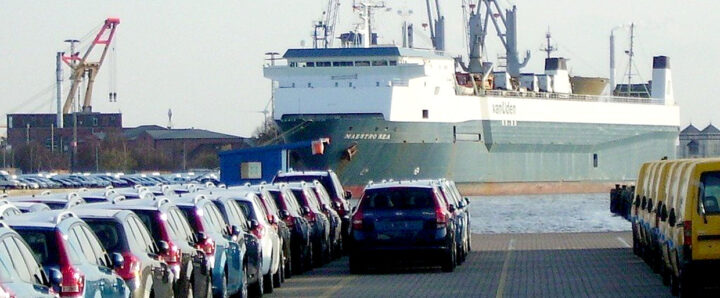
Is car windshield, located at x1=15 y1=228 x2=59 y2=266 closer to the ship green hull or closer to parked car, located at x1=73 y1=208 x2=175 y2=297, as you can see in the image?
parked car, located at x1=73 y1=208 x2=175 y2=297

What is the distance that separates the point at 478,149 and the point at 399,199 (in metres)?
65.3

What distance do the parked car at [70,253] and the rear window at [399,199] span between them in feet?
38.1

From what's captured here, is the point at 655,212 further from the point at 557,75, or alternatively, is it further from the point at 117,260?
the point at 557,75

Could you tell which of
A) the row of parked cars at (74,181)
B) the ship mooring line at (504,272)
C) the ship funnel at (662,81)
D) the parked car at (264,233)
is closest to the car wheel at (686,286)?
the ship mooring line at (504,272)

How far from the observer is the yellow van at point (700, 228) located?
17.0 metres

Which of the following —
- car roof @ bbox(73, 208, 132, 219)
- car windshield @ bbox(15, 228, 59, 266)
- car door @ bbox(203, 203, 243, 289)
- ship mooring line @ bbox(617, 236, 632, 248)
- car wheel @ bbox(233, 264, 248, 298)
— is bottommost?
ship mooring line @ bbox(617, 236, 632, 248)

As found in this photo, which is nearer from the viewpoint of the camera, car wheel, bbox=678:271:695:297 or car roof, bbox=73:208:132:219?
car roof, bbox=73:208:132:219

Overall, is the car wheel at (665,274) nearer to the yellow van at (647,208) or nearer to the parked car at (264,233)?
the yellow van at (647,208)

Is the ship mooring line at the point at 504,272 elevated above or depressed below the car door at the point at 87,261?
below

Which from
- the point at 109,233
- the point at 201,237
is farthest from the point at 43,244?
the point at 201,237

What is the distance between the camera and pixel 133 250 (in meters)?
13.7

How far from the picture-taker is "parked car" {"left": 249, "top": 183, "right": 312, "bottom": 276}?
2450 centimetres

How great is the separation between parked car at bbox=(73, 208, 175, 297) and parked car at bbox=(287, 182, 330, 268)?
1153cm

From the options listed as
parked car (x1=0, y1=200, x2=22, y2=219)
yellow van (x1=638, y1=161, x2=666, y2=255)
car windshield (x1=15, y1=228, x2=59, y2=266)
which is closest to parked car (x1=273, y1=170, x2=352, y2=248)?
yellow van (x1=638, y1=161, x2=666, y2=255)
